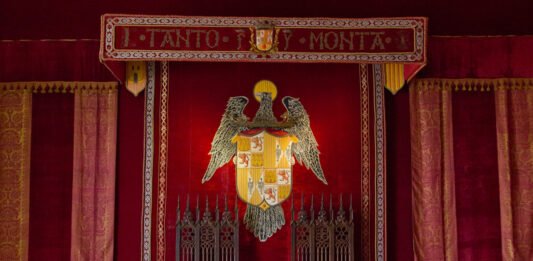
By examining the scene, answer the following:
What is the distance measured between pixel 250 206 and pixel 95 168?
1321 millimetres

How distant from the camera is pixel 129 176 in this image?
5207 millimetres

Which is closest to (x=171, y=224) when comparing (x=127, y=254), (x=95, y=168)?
(x=127, y=254)

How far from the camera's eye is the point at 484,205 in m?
5.18

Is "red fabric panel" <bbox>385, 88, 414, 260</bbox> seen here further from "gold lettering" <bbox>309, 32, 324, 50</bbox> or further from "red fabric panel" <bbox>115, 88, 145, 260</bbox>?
"red fabric panel" <bbox>115, 88, 145, 260</bbox>

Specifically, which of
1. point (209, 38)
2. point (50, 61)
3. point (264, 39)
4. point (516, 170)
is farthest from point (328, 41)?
point (50, 61)

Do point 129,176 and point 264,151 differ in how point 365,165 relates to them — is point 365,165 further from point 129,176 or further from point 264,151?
point 129,176

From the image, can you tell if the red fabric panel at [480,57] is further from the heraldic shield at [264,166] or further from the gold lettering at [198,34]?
the gold lettering at [198,34]

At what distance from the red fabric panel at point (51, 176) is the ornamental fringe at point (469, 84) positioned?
2942 millimetres

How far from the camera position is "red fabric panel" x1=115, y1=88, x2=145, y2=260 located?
17.0ft

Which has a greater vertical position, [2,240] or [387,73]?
[387,73]

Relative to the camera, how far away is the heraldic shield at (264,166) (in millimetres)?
5168

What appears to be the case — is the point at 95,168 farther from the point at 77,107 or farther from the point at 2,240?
the point at 2,240

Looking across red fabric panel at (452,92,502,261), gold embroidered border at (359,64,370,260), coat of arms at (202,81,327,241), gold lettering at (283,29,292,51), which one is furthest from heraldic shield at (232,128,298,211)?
red fabric panel at (452,92,502,261)

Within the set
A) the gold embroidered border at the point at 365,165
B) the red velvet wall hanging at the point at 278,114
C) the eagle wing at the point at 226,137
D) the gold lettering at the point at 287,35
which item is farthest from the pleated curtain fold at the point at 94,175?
the gold embroidered border at the point at 365,165
